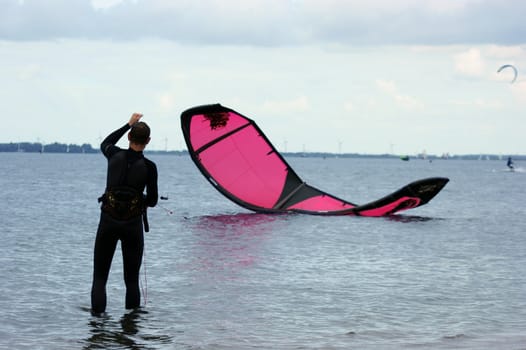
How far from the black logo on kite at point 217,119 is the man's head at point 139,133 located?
55.9 feet

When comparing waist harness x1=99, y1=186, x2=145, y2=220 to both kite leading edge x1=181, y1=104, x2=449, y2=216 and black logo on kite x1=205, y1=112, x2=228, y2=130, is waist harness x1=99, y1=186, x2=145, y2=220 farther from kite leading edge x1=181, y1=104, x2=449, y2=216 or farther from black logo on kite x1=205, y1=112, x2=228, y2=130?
black logo on kite x1=205, y1=112, x2=228, y2=130

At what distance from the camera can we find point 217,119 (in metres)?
26.6

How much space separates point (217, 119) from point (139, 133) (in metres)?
17.3

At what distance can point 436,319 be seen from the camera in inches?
442

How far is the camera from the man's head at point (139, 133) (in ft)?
30.6

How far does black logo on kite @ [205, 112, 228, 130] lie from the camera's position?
26.5 metres

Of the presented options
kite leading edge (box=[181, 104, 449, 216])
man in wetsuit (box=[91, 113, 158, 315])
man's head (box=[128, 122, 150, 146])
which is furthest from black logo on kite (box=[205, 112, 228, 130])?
man's head (box=[128, 122, 150, 146])

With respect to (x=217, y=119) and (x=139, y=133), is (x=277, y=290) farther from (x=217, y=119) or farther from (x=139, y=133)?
(x=217, y=119)

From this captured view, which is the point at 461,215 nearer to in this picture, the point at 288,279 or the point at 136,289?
the point at 288,279

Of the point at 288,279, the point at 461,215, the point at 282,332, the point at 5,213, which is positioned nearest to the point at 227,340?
the point at 282,332

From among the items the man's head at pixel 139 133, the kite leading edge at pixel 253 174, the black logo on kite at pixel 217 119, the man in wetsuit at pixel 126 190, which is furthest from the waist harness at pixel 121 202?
the black logo on kite at pixel 217 119

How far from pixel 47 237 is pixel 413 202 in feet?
37.5

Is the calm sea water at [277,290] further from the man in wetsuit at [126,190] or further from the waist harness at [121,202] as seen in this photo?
the waist harness at [121,202]

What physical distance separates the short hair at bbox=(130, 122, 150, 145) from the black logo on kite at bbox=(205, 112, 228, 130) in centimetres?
1705
